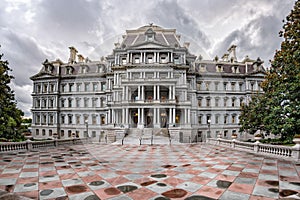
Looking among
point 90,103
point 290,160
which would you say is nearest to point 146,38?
point 90,103

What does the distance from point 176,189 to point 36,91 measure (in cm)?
4397

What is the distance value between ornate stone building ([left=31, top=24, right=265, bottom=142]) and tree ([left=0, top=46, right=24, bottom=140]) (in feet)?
35.4

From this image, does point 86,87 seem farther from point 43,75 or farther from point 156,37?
point 156,37

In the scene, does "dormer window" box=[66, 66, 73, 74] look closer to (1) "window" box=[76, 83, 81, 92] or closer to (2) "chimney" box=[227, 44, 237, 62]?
(1) "window" box=[76, 83, 81, 92]

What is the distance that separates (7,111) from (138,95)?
15.2 metres

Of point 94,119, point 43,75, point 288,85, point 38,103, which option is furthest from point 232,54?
point 38,103

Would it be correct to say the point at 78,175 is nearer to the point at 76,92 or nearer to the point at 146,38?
the point at 146,38

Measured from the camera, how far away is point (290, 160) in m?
9.21

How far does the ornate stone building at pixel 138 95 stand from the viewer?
25453 mm

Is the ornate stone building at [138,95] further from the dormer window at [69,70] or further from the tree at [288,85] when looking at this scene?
the tree at [288,85]

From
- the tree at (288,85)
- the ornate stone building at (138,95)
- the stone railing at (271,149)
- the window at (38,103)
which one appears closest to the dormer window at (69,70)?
the ornate stone building at (138,95)

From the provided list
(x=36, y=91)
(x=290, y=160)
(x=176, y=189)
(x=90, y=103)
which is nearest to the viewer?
(x=176, y=189)

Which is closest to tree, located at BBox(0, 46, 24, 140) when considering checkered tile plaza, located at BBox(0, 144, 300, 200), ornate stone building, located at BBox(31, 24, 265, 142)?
checkered tile plaza, located at BBox(0, 144, 300, 200)

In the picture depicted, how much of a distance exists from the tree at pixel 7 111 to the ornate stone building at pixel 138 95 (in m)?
10.8
